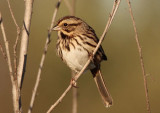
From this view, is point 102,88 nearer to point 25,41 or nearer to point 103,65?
point 25,41

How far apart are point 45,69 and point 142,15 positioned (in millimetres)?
3050

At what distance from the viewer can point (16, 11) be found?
12.3 metres

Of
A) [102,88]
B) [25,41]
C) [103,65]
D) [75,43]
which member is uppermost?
[25,41]

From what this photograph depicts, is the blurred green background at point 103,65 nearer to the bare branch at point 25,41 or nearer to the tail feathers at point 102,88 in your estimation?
the tail feathers at point 102,88

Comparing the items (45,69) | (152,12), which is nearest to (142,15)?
(152,12)

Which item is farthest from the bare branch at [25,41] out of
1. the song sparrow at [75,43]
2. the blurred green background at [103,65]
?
the blurred green background at [103,65]

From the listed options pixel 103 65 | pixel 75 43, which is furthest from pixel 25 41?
pixel 103 65

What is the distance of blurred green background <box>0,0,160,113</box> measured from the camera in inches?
410

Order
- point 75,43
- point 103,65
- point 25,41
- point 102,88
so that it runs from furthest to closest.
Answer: point 103,65, point 102,88, point 75,43, point 25,41

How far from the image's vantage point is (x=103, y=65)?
35.9 ft

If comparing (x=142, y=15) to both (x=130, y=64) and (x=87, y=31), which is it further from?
(x=87, y=31)

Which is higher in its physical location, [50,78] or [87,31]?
[87,31]

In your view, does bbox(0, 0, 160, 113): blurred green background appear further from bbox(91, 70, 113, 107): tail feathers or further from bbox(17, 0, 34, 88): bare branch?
bbox(17, 0, 34, 88): bare branch

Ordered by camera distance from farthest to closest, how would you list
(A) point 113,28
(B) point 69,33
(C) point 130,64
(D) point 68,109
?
→ 1. (A) point 113,28
2. (C) point 130,64
3. (D) point 68,109
4. (B) point 69,33
